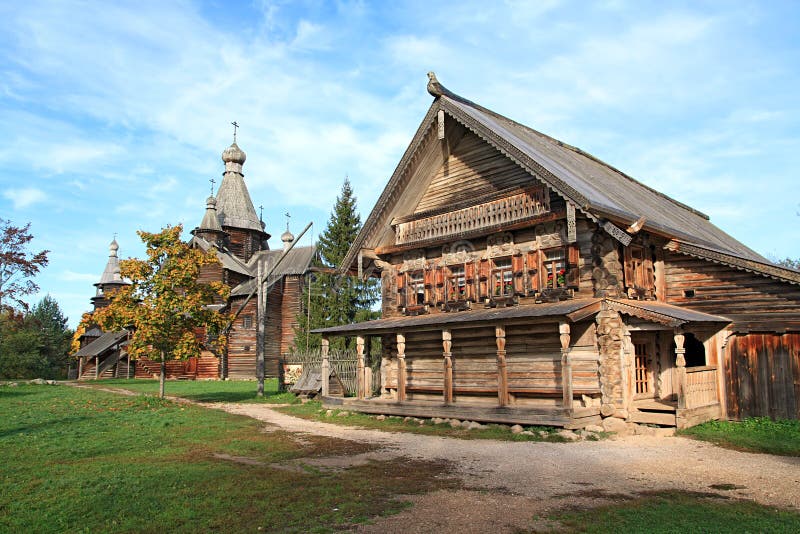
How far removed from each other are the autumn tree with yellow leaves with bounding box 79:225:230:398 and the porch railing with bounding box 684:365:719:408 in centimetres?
1830

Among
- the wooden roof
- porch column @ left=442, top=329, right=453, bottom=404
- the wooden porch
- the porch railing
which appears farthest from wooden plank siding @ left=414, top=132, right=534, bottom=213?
the porch railing

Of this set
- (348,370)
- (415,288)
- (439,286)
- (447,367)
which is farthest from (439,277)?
(348,370)

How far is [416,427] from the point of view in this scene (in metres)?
19.0

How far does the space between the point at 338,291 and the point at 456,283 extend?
21.4 metres

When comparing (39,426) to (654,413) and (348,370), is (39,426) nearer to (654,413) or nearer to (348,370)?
(348,370)

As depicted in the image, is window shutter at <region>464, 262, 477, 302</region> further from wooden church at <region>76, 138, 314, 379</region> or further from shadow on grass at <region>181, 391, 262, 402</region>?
wooden church at <region>76, 138, 314, 379</region>

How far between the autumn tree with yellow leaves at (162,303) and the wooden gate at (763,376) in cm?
1940

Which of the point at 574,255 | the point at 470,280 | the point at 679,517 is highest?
the point at 574,255

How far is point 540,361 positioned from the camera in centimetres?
1892

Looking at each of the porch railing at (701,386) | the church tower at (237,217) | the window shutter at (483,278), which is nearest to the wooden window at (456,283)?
the window shutter at (483,278)

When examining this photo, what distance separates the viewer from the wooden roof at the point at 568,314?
52.4 ft

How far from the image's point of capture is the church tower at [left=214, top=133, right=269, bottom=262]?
2446 inches

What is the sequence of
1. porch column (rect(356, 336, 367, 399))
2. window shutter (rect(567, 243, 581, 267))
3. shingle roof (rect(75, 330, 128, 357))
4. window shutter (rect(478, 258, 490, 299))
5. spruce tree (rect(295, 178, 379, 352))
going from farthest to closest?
1. shingle roof (rect(75, 330, 128, 357))
2. spruce tree (rect(295, 178, 379, 352))
3. porch column (rect(356, 336, 367, 399))
4. window shutter (rect(478, 258, 490, 299))
5. window shutter (rect(567, 243, 581, 267))

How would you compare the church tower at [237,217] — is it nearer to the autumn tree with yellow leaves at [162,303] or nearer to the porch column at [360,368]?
the autumn tree with yellow leaves at [162,303]
